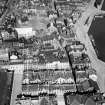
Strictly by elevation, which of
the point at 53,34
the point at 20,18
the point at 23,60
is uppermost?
the point at 20,18

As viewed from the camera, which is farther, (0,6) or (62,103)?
(0,6)

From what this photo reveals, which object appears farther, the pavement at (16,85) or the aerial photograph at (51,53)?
the aerial photograph at (51,53)

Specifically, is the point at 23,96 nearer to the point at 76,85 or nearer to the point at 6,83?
the point at 6,83

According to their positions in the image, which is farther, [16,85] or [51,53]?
[51,53]

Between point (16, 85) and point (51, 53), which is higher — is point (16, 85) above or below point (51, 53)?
below

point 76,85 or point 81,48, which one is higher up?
point 81,48

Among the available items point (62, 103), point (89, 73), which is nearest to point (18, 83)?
point (62, 103)

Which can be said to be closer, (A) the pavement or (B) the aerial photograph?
(A) the pavement

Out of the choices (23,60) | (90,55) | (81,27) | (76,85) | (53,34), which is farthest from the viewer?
(81,27)
